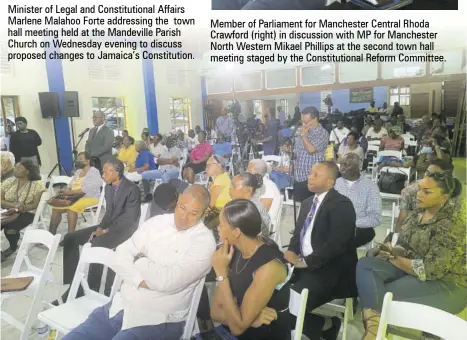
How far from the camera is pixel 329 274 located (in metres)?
1.68

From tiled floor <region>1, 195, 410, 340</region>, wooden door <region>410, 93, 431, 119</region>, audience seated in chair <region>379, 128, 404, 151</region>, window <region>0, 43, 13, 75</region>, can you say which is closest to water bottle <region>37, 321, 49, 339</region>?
tiled floor <region>1, 195, 410, 340</region>

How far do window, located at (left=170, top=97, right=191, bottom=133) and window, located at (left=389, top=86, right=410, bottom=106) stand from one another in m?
1.14

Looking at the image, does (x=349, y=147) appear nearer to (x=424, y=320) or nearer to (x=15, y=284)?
(x=424, y=320)

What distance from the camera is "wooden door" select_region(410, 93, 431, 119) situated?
5.79 feet

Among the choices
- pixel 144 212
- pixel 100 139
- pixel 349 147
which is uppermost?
pixel 100 139

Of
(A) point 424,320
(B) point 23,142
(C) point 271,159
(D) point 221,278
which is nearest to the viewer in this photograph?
(A) point 424,320

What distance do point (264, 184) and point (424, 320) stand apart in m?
1.32

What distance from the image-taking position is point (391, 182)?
2385 mm

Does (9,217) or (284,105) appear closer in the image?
(284,105)

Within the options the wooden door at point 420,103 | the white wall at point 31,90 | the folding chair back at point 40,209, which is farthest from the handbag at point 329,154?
the folding chair back at point 40,209

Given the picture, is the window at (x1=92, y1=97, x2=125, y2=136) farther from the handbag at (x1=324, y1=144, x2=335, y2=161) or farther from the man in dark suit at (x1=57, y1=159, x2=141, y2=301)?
the handbag at (x1=324, y1=144, x2=335, y2=161)

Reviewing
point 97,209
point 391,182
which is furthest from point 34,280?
point 391,182

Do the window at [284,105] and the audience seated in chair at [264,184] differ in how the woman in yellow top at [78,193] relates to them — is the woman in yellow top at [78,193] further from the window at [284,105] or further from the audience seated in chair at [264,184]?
the window at [284,105]

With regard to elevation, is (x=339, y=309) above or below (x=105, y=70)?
below
